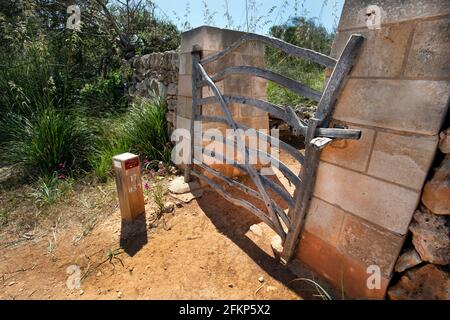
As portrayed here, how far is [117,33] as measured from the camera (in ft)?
20.3

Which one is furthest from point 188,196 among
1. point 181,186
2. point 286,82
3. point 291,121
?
point 286,82

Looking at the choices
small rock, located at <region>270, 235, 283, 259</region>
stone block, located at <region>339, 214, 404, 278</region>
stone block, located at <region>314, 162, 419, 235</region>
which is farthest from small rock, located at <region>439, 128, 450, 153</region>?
small rock, located at <region>270, 235, 283, 259</region>

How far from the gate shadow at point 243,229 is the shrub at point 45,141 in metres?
2.12

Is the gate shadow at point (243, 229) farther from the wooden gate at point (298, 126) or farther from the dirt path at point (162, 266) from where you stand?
the wooden gate at point (298, 126)

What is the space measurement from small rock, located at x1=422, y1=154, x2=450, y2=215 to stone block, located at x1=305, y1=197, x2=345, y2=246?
501mm

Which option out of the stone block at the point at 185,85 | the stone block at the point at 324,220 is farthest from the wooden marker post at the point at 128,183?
the stone block at the point at 324,220

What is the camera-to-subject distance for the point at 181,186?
10.9ft

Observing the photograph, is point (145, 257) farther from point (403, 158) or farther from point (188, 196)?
point (403, 158)

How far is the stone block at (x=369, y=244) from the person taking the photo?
59.6 inches

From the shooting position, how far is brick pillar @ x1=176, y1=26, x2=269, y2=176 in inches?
120

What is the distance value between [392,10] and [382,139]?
0.70m

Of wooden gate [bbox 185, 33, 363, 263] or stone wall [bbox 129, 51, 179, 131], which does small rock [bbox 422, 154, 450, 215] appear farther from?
stone wall [bbox 129, 51, 179, 131]
